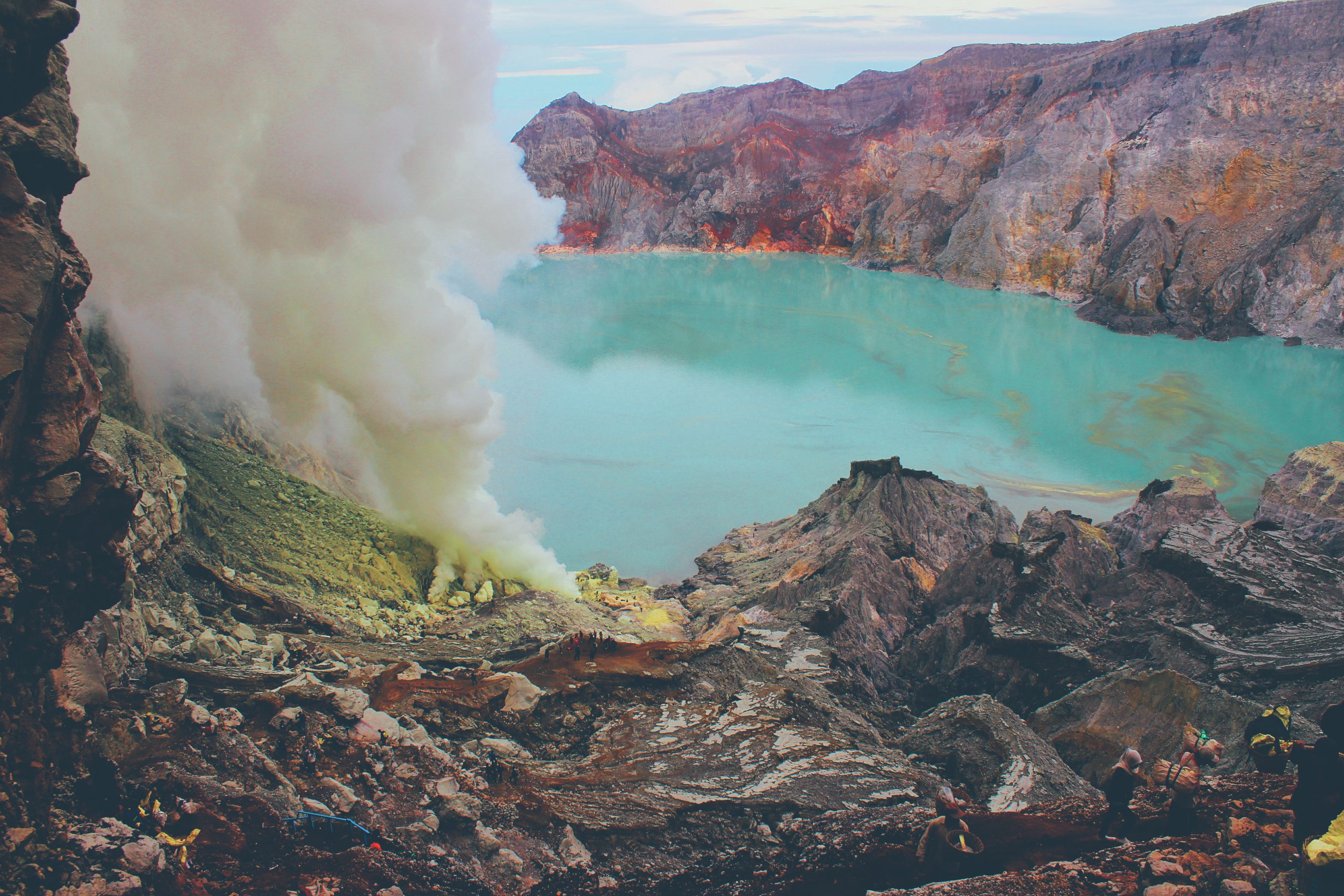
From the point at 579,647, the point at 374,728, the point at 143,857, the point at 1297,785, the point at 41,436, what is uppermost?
the point at 41,436

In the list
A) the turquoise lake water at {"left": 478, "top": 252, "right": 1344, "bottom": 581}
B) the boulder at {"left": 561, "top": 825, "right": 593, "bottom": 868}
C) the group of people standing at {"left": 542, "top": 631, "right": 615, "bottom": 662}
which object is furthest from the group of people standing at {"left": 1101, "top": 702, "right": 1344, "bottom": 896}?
the turquoise lake water at {"left": 478, "top": 252, "right": 1344, "bottom": 581}

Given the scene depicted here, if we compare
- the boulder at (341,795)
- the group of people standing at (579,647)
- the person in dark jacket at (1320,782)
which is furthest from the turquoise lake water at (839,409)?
the person in dark jacket at (1320,782)

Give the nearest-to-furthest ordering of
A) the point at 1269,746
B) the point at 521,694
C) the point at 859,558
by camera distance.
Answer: the point at 1269,746
the point at 521,694
the point at 859,558

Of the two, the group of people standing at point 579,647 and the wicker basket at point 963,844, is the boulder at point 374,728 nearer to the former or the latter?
the group of people standing at point 579,647

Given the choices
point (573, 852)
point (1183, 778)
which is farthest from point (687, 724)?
point (1183, 778)

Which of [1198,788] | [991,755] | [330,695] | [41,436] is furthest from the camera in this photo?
[991,755]

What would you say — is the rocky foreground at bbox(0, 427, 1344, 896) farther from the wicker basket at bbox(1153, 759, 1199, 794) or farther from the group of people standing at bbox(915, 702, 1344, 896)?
the wicker basket at bbox(1153, 759, 1199, 794)

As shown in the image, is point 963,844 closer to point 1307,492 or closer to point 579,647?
point 579,647
